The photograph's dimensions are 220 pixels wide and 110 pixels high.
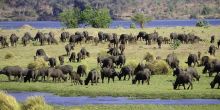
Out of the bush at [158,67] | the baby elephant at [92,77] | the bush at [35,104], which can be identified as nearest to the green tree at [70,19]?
the bush at [158,67]

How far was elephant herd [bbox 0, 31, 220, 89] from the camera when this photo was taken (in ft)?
136

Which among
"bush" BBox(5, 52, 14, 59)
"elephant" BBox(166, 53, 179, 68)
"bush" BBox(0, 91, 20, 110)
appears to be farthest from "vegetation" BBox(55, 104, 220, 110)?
"bush" BBox(5, 52, 14, 59)

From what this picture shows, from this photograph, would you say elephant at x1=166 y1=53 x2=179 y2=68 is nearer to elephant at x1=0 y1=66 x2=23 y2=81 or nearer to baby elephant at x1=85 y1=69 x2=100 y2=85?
baby elephant at x1=85 y1=69 x2=100 y2=85

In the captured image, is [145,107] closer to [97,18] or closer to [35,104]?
[35,104]

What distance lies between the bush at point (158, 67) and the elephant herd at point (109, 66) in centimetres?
76

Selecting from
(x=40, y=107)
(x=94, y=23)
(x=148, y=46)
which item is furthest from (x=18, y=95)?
(x=94, y=23)

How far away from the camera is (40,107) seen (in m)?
27.2

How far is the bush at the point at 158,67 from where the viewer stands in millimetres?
47250

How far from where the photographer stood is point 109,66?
48.8 m

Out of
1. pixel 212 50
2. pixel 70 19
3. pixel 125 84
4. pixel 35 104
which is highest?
pixel 70 19

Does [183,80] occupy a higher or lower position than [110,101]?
higher

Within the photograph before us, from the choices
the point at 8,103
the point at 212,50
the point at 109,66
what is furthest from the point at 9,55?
the point at 8,103

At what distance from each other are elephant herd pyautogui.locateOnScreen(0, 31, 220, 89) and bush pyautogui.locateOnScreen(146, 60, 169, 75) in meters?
0.76

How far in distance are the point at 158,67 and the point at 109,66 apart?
3851mm
